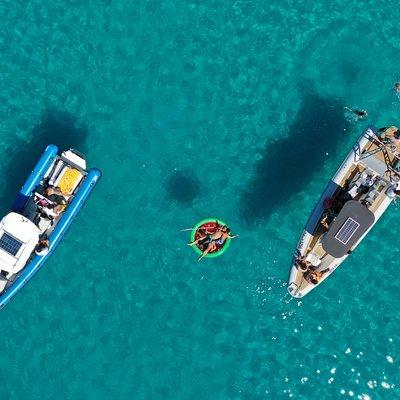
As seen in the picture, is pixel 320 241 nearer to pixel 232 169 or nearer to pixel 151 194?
pixel 232 169

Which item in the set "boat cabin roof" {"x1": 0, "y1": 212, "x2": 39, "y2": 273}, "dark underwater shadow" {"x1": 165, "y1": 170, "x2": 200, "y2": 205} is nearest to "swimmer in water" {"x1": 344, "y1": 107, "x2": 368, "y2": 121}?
"dark underwater shadow" {"x1": 165, "y1": 170, "x2": 200, "y2": 205}

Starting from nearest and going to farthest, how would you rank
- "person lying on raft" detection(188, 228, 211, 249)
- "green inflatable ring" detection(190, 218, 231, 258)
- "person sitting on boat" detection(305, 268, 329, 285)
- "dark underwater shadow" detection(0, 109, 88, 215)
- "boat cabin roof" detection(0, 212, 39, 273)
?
"boat cabin roof" detection(0, 212, 39, 273) → "person sitting on boat" detection(305, 268, 329, 285) → "person lying on raft" detection(188, 228, 211, 249) → "green inflatable ring" detection(190, 218, 231, 258) → "dark underwater shadow" detection(0, 109, 88, 215)

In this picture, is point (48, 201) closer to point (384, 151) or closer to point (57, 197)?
point (57, 197)

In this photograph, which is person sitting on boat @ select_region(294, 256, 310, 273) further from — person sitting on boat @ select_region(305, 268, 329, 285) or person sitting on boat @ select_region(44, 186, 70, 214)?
person sitting on boat @ select_region(44, 186, 70, 214)

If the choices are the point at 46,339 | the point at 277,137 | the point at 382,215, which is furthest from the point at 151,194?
the point at 382,215

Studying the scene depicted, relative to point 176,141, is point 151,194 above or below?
below

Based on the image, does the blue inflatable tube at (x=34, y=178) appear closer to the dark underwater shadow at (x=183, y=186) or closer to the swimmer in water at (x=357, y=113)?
the dark underwater shadow at (x=183, y=186)
